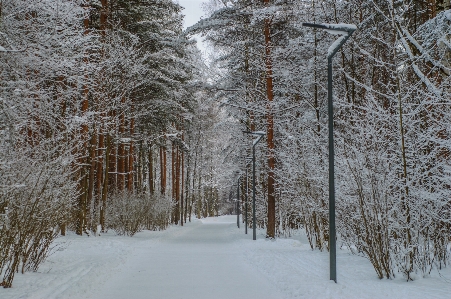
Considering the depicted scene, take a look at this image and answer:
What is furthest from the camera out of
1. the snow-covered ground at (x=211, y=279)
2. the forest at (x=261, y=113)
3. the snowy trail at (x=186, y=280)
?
the forest at (x=261, y=113)

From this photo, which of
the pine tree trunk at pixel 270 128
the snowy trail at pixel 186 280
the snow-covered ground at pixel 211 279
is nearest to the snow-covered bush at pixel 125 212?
the pine tree trunk at pixel 270 128

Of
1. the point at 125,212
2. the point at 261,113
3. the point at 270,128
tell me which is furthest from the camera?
the point at 125,212

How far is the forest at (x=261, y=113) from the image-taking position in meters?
7.67

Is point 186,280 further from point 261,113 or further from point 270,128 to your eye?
point 261,113

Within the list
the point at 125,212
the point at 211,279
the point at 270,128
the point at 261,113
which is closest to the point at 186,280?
the point at 211,279

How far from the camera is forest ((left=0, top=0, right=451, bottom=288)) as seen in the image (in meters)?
7.67

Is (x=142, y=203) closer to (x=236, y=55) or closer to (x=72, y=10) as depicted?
(x=236, y=55)

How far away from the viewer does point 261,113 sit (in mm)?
18953

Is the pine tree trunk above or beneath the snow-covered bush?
above

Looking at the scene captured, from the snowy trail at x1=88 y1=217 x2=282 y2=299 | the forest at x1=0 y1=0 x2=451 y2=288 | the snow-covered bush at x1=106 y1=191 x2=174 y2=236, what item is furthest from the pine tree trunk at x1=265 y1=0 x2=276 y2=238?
the snow-covered bush at x1=106 y1=191 x2=174 y2=236

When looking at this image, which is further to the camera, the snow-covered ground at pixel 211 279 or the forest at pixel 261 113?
the forest at pixel 261 113

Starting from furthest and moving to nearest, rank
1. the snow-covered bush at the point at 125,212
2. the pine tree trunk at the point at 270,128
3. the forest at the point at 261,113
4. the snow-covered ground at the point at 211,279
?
the snow-covered bush at the point at 125,212 → the pine tree trunk at the point at 270,128 → the forest at the point at 261,113 → the snow-covered ground at the point at 211,279

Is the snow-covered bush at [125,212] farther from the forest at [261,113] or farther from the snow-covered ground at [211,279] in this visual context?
the snow-covered ground at [211,279]

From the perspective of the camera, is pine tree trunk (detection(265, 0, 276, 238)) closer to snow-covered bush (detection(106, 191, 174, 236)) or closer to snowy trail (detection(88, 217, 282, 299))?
snowy trail (detection(88, 217, 282, 299))
